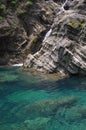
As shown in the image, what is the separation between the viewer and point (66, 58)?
3541 cm

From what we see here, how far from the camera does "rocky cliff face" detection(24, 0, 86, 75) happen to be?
34.4m

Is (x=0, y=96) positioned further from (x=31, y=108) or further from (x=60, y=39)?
(x=60, y=39)

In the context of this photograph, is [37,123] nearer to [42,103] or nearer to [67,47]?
[42,103]

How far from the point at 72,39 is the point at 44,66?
559 cm

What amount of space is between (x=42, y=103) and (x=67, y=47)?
566 inches

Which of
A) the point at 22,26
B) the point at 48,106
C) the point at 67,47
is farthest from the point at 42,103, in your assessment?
the point at 22,26

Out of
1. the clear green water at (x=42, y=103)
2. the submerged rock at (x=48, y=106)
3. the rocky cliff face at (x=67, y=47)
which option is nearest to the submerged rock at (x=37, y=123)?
the clear green water at (x=42, y=103)

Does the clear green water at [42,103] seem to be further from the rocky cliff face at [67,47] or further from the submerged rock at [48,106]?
the rocky cliff face at [67,47]

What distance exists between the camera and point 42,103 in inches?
890

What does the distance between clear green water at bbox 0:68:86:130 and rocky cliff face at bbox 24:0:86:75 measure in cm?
265

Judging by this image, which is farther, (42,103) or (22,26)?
(22,26)

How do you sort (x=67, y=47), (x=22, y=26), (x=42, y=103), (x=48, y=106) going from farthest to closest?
(x=22, y=26), (x=67, y=47), (x=42, y=103), (x=48, y=106)

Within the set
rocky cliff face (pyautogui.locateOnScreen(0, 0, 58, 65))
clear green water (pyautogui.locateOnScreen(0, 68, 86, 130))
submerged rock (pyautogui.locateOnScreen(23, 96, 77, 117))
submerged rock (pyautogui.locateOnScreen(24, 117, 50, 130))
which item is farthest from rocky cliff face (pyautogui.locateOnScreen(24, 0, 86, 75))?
submerged rock (pyautogui.locateOnScreen(24, 117, 50, 130))

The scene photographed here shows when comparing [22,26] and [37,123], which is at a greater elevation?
[22,26]
